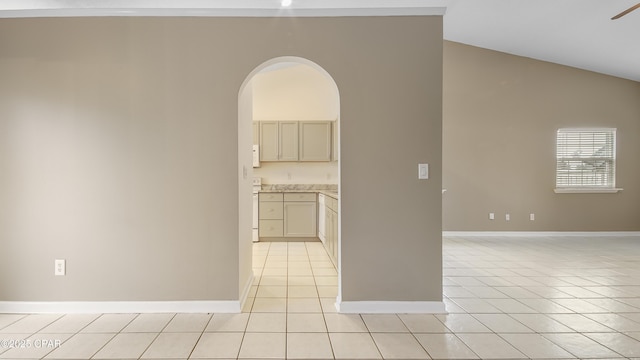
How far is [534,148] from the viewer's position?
20.6 feet

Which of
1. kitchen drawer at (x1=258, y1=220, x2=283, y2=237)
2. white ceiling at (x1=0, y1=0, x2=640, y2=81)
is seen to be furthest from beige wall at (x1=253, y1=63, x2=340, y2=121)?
white ceiling at (x1=0, y1=0, x2=640, y2=81)

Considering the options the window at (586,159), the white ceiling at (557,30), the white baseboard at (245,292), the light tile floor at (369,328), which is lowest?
the light tile floor at (369,328)

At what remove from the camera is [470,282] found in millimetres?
3537

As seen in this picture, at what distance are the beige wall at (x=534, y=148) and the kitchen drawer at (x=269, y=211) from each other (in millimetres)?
3235

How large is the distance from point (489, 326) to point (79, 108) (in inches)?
145

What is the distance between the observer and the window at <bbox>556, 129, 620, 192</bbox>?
20.7 ft

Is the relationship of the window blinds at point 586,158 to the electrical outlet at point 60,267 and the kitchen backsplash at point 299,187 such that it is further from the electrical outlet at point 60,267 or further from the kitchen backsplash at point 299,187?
the electrical outlet at point 60,267

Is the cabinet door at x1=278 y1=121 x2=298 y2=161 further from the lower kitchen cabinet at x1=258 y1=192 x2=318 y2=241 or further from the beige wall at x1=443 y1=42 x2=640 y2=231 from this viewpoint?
the beige wall at x1=443 y1=42 x2=640 y2=231

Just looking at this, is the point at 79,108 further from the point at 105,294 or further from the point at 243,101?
the point at 105,294

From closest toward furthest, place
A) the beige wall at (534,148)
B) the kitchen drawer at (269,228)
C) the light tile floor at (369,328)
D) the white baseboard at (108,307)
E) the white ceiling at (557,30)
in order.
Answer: the light tile floor at (369,328) → the white baseboard at (108,307) → the white ceiling at (557,30) → the kitchen drawer at (269,228) → the beige wall at (534,148)

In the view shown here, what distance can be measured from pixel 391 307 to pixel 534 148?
532 cm

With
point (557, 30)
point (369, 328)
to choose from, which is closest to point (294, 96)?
point (557, 30)

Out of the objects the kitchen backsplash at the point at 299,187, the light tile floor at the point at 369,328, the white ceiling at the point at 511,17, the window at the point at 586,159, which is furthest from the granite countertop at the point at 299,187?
the window at the point at 586,159

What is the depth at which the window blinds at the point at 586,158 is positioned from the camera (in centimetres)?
630
